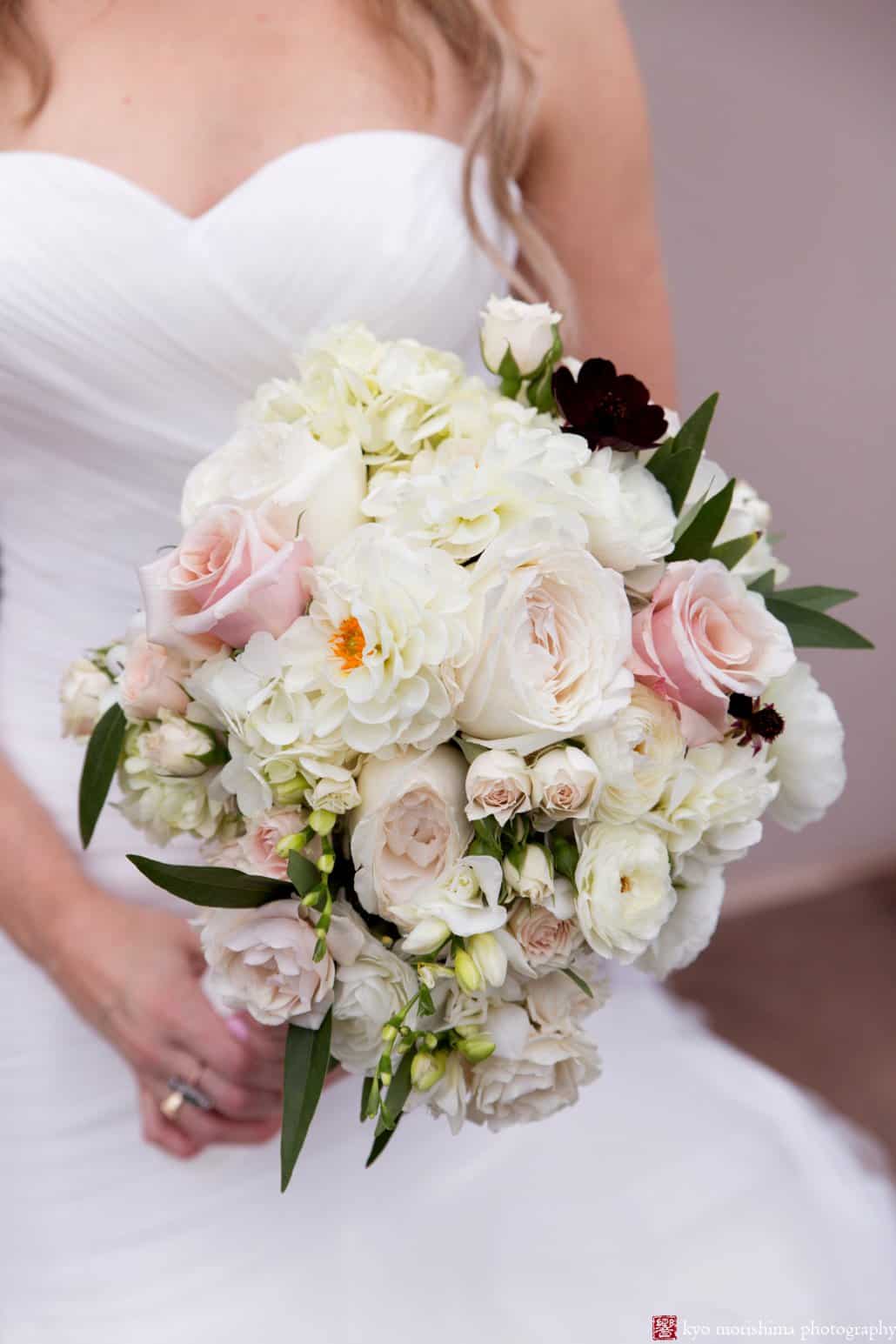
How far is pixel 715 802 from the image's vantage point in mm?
693

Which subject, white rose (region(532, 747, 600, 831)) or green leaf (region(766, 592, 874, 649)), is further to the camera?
green leaf (region(766, 592, 874, 649))

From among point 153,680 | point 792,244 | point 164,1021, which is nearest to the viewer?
point 153,680

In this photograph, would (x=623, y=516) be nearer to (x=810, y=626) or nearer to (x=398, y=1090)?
(x=810, y=626)

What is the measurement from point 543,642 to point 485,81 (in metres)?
0.82

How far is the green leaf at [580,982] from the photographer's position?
0.71 meters

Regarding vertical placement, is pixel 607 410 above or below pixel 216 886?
above

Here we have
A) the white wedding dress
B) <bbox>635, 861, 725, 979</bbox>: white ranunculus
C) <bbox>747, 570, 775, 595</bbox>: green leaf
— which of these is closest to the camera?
<bbox>635, 861, 725, 979</bbox>: white ranunculus

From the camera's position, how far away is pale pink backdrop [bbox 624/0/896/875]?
2252 mm

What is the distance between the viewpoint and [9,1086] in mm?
1171

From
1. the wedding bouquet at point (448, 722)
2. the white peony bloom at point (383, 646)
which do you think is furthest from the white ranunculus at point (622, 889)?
the white peony bloom at point (383, 646)

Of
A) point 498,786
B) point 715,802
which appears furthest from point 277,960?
point 715,802

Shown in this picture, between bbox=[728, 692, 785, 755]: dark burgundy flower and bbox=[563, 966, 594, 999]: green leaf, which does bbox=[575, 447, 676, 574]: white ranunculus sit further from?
bbox=[563, 966, 594, 999]: green leaf

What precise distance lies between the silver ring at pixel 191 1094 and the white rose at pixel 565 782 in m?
0.59

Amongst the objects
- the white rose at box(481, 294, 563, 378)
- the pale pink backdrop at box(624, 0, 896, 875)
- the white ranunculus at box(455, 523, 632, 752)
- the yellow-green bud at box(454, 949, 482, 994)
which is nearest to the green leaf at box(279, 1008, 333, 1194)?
the yellow-green bud at box(454, 949, 482, 994)
